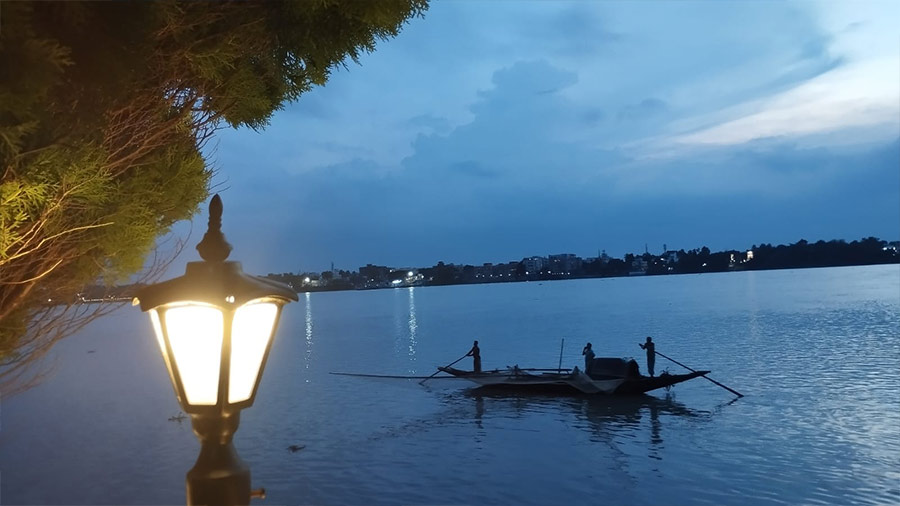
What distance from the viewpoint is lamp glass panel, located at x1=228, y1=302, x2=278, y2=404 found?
7.47ft

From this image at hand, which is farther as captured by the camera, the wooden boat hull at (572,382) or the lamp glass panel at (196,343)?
the wooden boat hull at (572,382)

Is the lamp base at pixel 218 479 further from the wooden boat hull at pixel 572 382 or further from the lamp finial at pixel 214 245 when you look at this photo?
the wooden boat hull at pixel 572 382

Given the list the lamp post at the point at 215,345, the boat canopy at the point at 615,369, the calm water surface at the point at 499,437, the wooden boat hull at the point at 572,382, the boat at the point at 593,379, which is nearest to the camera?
the lamp post at the point at 215,345

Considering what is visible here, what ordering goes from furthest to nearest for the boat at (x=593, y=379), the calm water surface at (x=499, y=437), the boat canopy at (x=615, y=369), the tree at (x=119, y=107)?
the boat canopy at (x=615, y=369) → the boat at (x=593, y=379) → the calm water surface at (x=499, y=437) → the tree at (x=119, y=107)

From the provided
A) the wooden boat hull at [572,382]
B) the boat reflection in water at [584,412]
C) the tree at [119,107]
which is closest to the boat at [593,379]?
the wooden boat hull at [572,382]

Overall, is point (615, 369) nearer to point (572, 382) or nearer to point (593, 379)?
point (593, 379)

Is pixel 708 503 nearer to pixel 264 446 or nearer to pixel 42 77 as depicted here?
pixel 264 446

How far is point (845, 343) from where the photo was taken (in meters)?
46.8

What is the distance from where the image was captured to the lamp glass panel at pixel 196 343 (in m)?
2.24

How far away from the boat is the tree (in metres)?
24.8

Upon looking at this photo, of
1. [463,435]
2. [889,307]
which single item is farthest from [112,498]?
Result: [889,307]

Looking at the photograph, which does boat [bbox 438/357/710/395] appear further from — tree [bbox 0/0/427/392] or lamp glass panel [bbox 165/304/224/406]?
lamp glass panel [bbox 165/304/224/406]

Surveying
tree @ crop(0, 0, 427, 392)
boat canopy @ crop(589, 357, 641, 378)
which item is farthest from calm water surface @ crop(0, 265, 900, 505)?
tree @ crop(0, 0, 427, 392)

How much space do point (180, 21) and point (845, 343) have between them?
52570 millimetres
